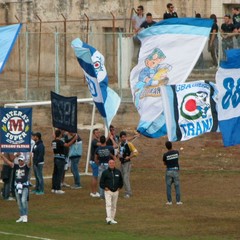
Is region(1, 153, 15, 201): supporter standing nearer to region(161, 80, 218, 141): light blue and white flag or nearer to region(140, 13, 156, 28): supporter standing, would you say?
region(161, 80, 218, 141): light blue and white flag

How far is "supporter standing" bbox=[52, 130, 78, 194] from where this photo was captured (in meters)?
37.1

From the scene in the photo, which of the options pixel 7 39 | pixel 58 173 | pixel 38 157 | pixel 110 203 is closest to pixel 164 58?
pixel 110 203

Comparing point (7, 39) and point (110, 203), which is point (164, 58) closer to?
point (110, 203)

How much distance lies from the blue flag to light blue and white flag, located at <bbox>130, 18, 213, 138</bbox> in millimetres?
3448

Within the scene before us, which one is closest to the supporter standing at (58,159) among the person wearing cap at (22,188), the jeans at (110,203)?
the person wearing cap at (22,188)

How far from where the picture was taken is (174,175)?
113ft

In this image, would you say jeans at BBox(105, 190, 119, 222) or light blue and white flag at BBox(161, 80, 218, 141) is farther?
jeans at BBox(105, 190, 119, 222)

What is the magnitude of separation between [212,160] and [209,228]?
12929 millimetres

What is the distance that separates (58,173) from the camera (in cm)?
3719

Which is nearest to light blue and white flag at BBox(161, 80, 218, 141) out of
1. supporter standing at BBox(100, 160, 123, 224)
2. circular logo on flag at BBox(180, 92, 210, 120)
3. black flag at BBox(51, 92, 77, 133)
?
circular logo on flag at BBox(180, 92, 210, 120)

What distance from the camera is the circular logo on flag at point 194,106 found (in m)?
30.5

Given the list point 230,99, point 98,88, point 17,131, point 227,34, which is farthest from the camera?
point 227,34

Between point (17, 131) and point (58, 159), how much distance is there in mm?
3632

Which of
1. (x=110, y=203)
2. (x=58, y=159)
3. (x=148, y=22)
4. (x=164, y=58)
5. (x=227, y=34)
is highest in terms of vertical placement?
(x=148, y=22)
